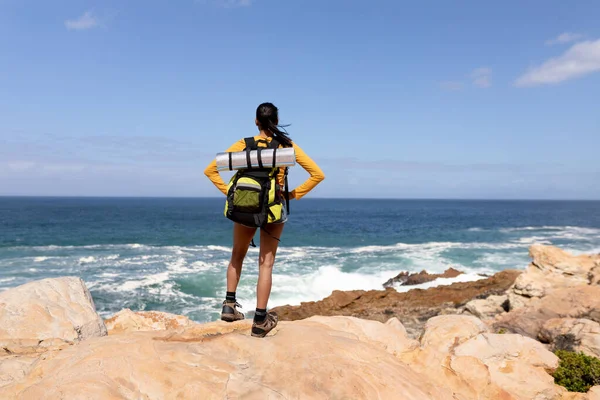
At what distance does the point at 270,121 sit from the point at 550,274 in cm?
1573

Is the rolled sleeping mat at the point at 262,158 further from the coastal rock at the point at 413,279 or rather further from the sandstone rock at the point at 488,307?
the coastal rock at the point at 413,279

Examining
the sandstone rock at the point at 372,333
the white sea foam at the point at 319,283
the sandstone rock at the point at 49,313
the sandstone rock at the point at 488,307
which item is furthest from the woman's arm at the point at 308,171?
the white sea foam at the point at 319,283

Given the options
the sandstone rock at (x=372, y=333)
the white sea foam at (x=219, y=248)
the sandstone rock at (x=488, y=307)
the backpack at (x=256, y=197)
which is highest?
the backpack at (x=256, y=197)

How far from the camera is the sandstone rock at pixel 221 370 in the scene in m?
3.52

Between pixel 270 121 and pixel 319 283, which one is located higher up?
pixel 270 121

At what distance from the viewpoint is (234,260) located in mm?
4887

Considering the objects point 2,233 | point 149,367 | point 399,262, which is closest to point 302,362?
point 149,367

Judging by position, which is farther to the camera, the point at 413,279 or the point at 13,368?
the point at 413,279

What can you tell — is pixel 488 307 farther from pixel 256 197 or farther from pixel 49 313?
pixel 49 313

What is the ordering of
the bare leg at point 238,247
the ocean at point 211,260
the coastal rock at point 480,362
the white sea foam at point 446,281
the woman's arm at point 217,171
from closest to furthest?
the woman's arm at point 217,171, the bare leg at point 238,247, the coastal rock at point 480,362, the ocean at point 211,260, the white sea foam at point 446,281

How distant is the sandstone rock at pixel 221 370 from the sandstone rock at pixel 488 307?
1192cm

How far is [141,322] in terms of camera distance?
757 cm

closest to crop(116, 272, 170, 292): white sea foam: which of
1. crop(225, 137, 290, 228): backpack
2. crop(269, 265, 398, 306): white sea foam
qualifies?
crop(269, 265, 398, 306): white sea foam

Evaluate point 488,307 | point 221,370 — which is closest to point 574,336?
point 488,307
